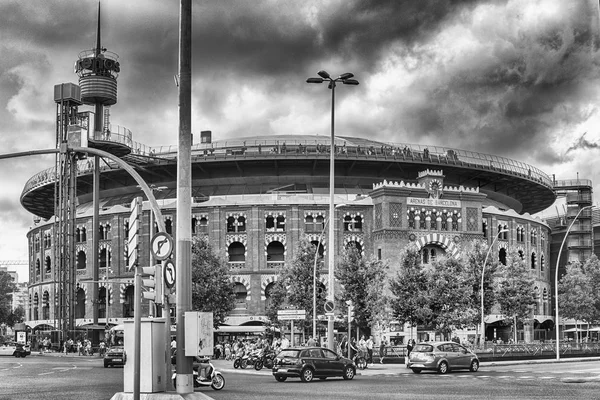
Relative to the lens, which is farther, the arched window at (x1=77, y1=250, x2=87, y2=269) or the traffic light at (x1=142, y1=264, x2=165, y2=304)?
the arched window at (x1=77, y1=250, x2=87, y2=269)

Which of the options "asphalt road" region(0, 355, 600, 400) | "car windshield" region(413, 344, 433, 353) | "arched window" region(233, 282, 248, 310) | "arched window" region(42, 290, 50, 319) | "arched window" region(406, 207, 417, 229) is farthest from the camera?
"arched window" region(42, 290, 50, 319)

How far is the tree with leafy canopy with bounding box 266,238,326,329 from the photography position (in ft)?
240

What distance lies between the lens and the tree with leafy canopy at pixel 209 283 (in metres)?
73.5

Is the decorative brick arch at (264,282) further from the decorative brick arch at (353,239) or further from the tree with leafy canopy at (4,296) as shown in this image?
the tree with leafy canopy at (4,296)

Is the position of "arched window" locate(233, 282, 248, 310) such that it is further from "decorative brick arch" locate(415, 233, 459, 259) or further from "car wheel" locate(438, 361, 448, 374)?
"car wheel" locate(438, 361, 448, 374)

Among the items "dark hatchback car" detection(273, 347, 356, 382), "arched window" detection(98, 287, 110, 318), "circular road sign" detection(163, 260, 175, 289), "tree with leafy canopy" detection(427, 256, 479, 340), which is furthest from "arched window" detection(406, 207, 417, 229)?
"circular road sign" detection(163, 260, 175, 289)

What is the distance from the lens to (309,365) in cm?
3881

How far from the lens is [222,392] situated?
30.2m

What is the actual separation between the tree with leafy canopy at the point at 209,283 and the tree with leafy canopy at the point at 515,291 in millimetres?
23746

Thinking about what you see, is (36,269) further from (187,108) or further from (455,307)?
(187,108)

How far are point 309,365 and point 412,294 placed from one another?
32.7m

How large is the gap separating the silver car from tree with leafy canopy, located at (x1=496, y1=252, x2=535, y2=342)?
3507cm

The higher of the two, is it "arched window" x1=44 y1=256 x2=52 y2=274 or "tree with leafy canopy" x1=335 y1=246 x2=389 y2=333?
"arched window" x1=44 y1=256 x2=52 y2=274

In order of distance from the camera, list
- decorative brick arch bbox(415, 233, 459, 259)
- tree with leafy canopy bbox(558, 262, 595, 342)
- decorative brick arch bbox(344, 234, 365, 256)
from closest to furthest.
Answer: decorative brick arch bbox(415, 233, 459, 259), decorative brick arch bbox(344, 234, 365, 256), tree with leafy canopy bbox(558, 262, 595, 342)
